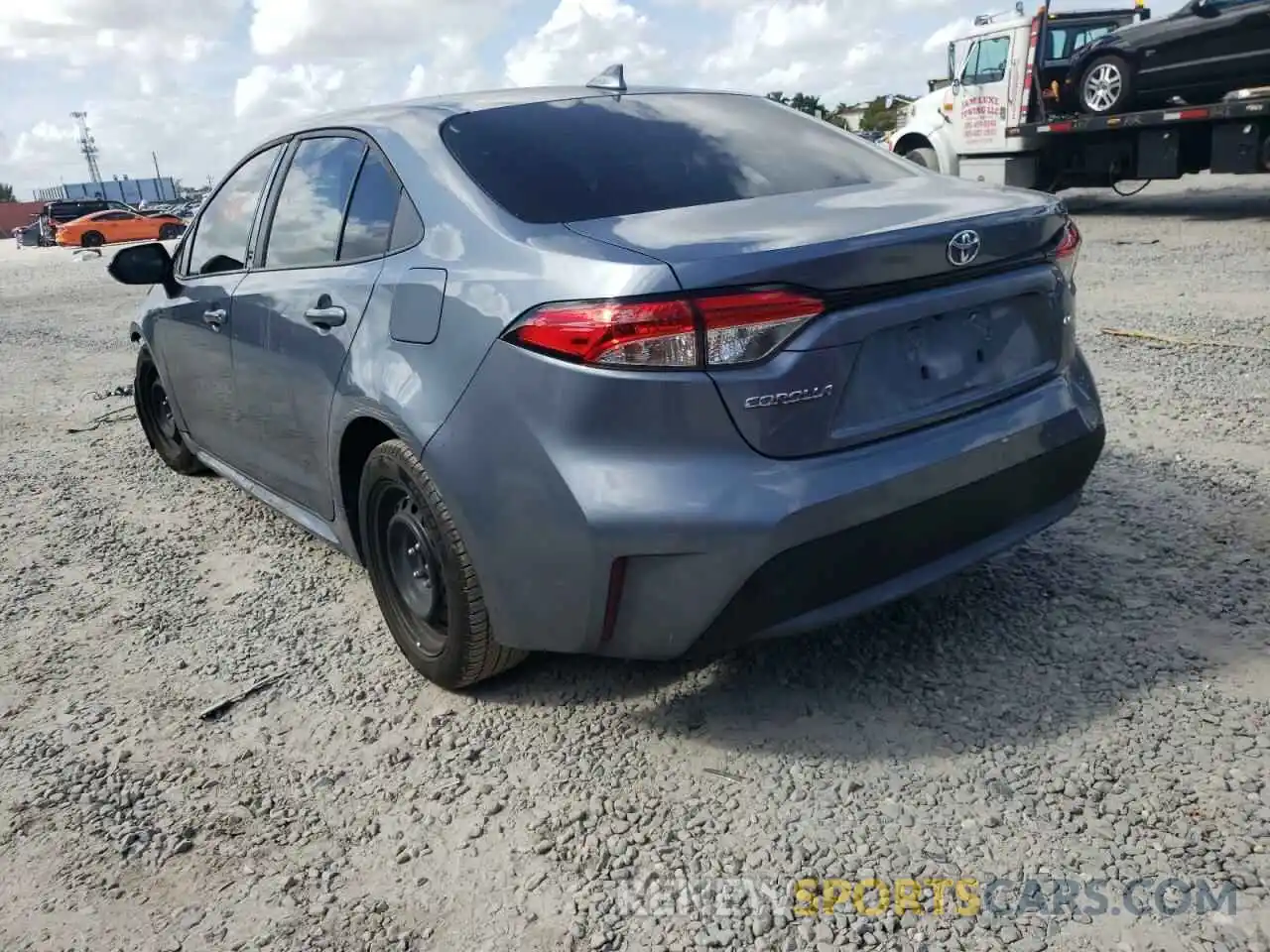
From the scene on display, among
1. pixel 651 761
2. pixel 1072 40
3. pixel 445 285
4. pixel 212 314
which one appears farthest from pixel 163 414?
pixel 1072 40

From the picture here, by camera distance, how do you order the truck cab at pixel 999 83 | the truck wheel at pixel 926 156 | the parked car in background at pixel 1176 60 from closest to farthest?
the parked car in background at pixel 1176 60 < the truck cab at pixel 999 83 < the truck wheel at pixel 926 156

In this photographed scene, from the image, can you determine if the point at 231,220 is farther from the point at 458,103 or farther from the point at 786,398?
the point at 786,398

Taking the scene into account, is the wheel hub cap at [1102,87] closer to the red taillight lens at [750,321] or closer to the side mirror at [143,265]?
the side mirror at [143,265]

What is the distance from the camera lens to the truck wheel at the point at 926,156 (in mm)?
15688

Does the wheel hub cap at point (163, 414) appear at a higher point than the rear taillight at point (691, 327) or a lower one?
lower

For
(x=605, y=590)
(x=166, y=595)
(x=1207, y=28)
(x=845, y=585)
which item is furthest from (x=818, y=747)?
(x=1207, y=28)

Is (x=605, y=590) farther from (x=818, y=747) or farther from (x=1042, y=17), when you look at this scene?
(x=1042, y=17)

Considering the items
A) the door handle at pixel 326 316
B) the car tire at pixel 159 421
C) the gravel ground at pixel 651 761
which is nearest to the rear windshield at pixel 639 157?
the door handle at pixel 326 316

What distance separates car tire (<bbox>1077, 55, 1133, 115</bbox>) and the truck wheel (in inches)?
99.3

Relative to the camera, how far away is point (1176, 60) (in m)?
12.4

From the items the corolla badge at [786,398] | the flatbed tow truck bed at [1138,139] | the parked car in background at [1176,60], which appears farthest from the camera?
the flatbed tow truck bed at [1138,139]
